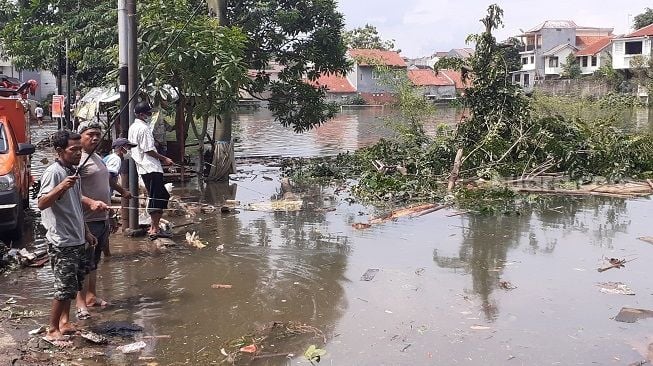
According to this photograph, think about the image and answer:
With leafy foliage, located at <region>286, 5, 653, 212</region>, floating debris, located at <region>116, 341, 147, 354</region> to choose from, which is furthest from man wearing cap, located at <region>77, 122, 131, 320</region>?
leafy foliage, located at <region>286, 5, 653, 212</region>

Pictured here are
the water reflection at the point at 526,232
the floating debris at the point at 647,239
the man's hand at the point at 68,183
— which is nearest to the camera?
the man's hand at the point at 68,183

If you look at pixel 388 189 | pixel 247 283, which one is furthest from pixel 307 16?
pixel 247 283

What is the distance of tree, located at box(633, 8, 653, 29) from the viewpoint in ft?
242

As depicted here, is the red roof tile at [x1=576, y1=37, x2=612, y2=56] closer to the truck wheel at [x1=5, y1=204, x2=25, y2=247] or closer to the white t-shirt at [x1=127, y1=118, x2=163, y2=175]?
the white t-shirt at [x1=127, y1=118, x2=163, y2=175]

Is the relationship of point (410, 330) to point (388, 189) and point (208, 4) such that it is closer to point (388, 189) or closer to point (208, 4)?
point (388, 189)

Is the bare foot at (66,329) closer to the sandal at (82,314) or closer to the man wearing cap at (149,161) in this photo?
the sandal at (82,314)

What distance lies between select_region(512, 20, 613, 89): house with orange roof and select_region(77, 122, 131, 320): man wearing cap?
251ft

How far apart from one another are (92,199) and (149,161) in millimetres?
2740

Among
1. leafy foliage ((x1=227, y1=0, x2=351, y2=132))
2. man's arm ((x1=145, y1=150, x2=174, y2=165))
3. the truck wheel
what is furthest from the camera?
leafy foliage ((x1=227, y1=0, x2=351, y2=132))

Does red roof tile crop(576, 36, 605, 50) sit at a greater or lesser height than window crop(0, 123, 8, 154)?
greater

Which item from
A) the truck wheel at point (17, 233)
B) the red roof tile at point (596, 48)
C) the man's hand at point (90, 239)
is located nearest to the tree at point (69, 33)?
the truck wheel at point (17, 233)

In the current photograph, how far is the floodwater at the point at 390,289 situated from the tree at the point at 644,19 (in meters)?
71.3

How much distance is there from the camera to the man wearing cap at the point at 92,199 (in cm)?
626

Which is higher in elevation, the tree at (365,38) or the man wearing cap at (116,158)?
the tree at (365,38)
